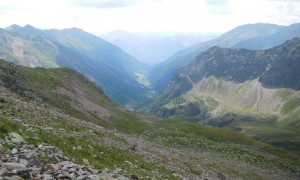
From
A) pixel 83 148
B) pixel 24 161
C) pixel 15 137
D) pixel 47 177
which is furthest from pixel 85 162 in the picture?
pixel 47 177

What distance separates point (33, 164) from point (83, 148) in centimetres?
1061

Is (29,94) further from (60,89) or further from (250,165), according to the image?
(250,165)

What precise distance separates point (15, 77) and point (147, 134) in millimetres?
32183

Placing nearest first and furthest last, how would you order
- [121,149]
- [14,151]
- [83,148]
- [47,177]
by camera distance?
[47,177] → [14,151] → [83,148] → [121,149]

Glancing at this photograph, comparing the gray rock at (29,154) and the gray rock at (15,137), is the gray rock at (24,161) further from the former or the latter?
the gray rock at (15,137)

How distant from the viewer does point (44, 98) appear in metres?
68.9

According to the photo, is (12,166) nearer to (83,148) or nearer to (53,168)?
(53,168)

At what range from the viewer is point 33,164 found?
63.9 feet

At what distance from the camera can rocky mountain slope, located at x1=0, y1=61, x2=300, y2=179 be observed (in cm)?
2091

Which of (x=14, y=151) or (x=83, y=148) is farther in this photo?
(x=83, y=148)

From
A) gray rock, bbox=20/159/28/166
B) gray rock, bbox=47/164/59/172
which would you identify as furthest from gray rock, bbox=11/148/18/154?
gray rock, bbox=47/164/59/172

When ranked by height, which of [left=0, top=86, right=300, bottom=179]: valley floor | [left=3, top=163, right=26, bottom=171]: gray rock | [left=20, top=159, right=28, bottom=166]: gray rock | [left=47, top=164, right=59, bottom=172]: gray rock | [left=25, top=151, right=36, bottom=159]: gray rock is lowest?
[left=0, top=86, right=300, bottom=179]: valley floor

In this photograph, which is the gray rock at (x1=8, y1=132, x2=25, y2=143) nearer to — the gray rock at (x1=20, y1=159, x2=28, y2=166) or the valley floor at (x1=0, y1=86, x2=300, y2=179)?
the valley floor at (x1=0, y1=86, x2=300, y2=179)

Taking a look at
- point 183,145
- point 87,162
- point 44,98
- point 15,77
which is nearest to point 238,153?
point 183,145
